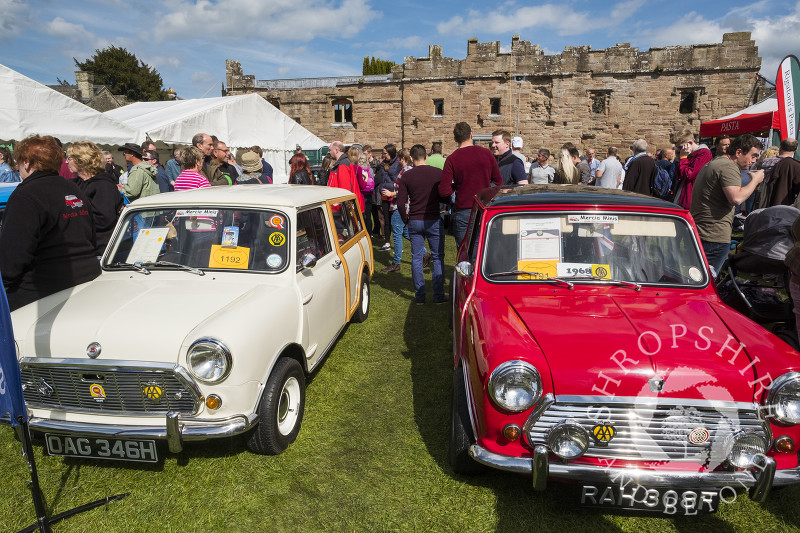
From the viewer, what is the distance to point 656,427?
2131 millimetres

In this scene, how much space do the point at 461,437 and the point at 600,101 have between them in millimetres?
25858

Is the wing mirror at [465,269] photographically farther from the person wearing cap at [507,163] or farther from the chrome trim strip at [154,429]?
the person wearing cap at [507,163]

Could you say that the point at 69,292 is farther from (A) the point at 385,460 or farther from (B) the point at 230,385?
(A) the point at 385,460

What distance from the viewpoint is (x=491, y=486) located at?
271 centimetres

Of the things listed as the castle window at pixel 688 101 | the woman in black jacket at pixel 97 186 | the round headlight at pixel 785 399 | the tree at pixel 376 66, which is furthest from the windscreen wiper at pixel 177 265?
the tree at pixel 376 66

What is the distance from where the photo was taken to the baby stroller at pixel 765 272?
145 inches

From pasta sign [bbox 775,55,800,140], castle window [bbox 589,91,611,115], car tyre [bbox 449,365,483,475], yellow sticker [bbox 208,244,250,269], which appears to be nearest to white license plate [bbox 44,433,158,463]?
yellow sticker [bbox 208,244,250,269]

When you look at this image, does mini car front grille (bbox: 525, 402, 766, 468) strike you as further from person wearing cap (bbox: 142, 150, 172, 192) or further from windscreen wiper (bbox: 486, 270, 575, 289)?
person wearing cap (bbox: 142, 150, 172, 192)

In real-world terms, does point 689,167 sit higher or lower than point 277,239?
higher

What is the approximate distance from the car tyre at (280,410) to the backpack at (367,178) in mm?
6377

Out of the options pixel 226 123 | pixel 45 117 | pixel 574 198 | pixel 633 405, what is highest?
pixel 226 123

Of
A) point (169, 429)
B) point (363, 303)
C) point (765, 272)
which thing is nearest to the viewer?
point (169, 429)

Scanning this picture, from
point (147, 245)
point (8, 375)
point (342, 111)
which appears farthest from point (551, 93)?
point (8, 375)

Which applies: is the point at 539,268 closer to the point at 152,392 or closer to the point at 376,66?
the point at 152,392
